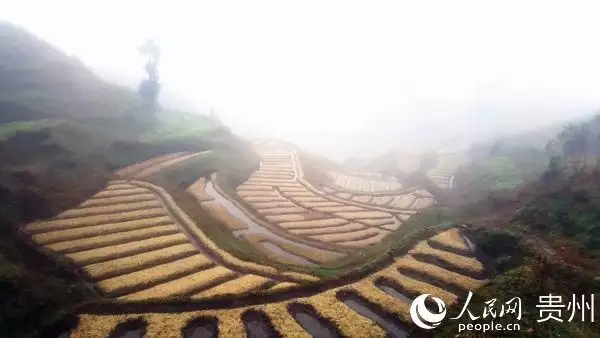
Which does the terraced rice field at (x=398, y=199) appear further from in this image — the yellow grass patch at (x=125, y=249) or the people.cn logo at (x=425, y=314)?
the yellow grass patch at (x=125, y=249)

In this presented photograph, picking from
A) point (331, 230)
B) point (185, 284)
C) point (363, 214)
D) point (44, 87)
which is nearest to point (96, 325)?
point (185, 284)

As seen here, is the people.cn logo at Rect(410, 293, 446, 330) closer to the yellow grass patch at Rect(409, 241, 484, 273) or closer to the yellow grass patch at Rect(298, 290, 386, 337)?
the yellow grass patch at Rect(298, 290, 386, 337)

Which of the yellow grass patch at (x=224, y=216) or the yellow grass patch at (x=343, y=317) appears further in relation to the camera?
the yellow grass patch at (x=224, y=216)

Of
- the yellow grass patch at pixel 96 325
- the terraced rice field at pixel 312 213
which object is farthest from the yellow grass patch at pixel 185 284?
the terraced rice field at pixel 312 213

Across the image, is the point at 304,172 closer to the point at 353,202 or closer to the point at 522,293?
the point at 353,202

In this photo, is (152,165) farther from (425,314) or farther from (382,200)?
(425,314)

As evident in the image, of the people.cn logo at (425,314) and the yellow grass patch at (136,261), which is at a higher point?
the people.cn logo at (425,314)
